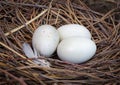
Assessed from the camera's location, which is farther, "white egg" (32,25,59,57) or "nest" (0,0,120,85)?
"white egg" (32,25,59,57)

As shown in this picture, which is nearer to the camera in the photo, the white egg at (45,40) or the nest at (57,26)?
the nest at (57,26)

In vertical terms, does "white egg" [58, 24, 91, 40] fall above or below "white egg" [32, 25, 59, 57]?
above

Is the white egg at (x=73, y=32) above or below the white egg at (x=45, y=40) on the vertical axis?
above

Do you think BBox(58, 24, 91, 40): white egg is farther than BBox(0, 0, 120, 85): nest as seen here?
Yes

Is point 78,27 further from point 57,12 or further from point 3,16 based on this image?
point 3,16

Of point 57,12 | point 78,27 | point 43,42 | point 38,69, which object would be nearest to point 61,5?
point 57,12
